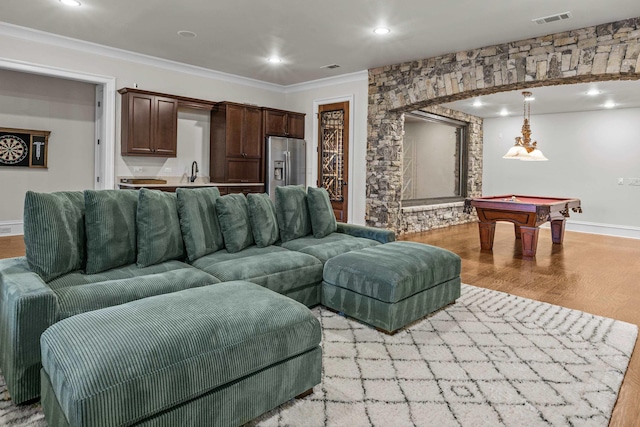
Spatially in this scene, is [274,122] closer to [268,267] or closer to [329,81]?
[329,81]

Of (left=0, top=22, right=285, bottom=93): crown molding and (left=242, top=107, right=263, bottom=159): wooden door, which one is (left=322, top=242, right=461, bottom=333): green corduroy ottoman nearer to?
(left=242, top=107, right=263, bottom=159): wooden door

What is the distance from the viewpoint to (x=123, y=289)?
215 cm

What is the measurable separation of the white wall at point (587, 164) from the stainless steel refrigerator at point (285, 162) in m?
5.63

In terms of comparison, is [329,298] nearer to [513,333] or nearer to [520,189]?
[513,333]

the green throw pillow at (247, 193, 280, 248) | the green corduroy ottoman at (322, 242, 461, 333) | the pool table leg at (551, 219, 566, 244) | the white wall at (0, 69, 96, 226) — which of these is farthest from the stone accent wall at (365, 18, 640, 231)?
the white wall at (0, 69, 96, 226)

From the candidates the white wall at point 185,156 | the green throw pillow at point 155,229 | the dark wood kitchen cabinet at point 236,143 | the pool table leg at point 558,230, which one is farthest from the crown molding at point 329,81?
the green throw pillow at point 155,229

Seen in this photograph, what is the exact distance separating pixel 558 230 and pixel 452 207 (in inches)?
106

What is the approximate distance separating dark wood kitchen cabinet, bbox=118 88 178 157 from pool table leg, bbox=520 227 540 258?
5252 mm

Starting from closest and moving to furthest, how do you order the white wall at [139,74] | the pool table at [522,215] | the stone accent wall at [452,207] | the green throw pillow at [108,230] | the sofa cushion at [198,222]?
the green throw pillow at [108,230]
the sofa cushion at [198,222]
the white wall at [139,74]
the pool table at [522,215]
the stone accent wall at [452,207]

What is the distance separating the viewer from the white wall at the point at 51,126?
6035mm

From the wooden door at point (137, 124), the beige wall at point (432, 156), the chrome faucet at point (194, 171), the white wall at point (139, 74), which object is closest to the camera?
the white wall at point (139, 74)

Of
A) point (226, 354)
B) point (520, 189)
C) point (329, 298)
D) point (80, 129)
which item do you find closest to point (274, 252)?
point (329, 298)

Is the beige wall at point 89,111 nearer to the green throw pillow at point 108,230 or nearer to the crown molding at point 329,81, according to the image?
the crown molding at point 329,81

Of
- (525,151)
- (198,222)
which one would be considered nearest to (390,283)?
(198,222)
